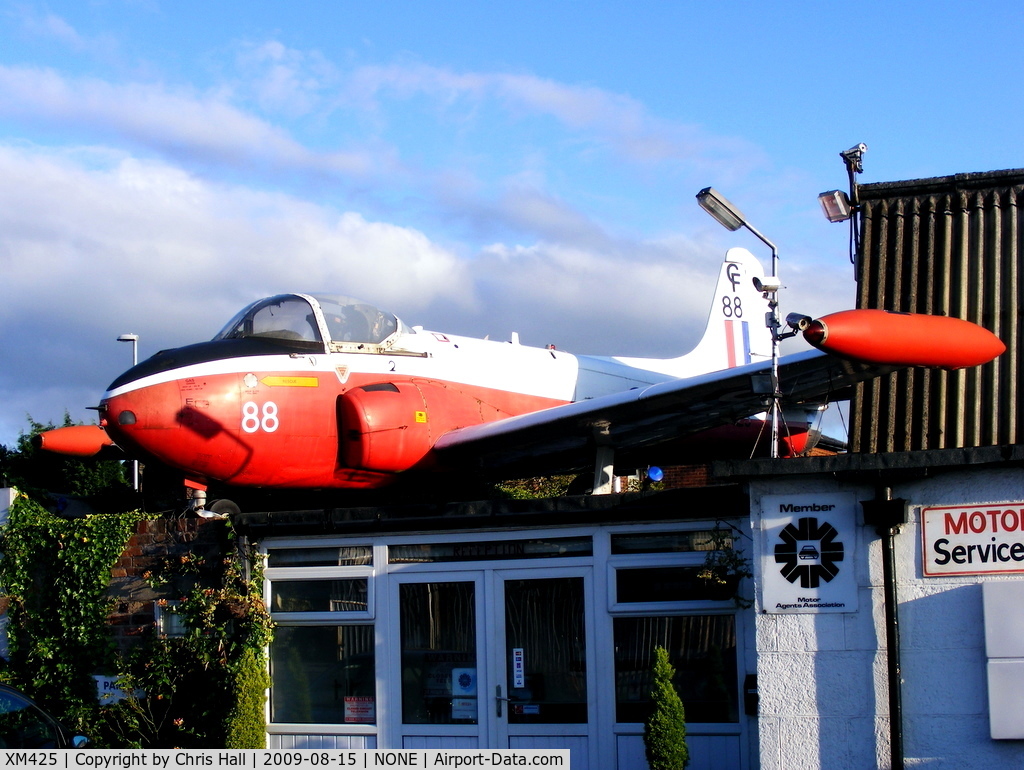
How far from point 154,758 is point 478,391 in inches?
302

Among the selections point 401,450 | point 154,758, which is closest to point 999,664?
point 154,758

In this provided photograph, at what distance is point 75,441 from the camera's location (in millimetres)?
13312

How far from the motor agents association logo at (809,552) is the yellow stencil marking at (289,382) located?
6.18m

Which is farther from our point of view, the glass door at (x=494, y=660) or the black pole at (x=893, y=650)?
the glass door at (x=494, y=660)

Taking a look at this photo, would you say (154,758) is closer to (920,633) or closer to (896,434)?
(920,633)

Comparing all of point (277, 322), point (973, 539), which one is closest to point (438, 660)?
point (973, 539)

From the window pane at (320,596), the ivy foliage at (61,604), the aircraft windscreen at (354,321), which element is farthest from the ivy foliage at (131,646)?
the aircraft windscreen at (354,321)

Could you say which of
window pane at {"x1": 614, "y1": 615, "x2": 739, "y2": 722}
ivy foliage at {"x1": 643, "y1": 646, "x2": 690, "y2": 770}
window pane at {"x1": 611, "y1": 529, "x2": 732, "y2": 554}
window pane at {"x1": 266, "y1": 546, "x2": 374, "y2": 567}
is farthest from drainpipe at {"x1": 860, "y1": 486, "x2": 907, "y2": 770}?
window pane at {"x1": 266, "y1": 546, "x2": 374, "y2": 567}

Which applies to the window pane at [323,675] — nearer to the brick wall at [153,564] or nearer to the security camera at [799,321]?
the brick wall at [153,564]

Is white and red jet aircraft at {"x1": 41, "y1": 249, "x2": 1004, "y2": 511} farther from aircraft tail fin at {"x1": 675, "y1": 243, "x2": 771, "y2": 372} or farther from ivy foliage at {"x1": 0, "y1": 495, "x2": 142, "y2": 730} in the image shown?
aircraft tail fin at {"x1": 675, "y1": 243, "x2": 771, "y2": 372}

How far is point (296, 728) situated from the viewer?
9531 mm

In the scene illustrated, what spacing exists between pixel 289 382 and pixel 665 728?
5.82 metres

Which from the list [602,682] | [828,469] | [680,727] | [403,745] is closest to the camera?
[828,469]

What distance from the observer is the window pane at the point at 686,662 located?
826cm
